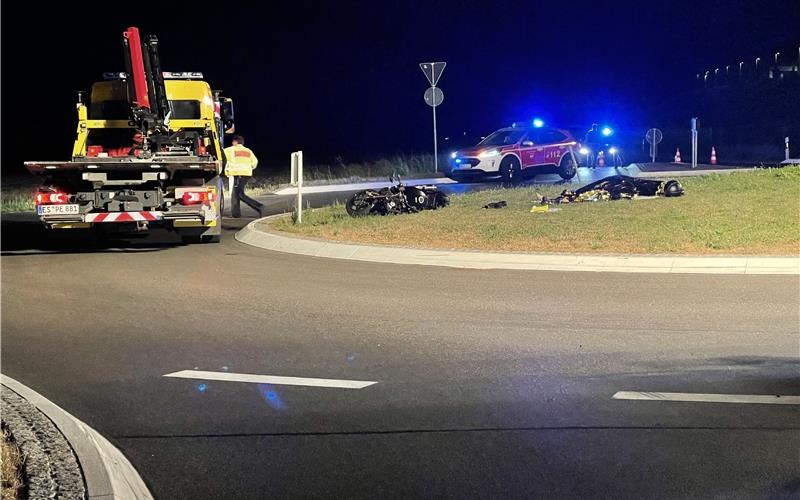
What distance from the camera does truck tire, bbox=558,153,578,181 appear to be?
26.9m

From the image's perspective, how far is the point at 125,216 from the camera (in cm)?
1497

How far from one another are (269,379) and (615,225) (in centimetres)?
915

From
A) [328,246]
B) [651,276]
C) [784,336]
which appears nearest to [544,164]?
[328,246]

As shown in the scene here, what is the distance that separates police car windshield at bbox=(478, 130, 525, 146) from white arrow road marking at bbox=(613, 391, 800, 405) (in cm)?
2006

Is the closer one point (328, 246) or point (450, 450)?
A: point (450, 450)

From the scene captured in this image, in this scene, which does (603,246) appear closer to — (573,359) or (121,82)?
(573,359)

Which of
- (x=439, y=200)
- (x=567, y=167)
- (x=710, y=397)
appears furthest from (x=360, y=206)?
(x=710, y=397)

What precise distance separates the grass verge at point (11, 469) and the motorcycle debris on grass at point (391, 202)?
13.3 metres

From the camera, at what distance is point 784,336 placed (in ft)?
27.0

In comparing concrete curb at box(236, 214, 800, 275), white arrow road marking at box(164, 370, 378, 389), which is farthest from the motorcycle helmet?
white arrow road marking at box(164, 370, 378, 389)

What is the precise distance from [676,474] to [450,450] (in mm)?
1254

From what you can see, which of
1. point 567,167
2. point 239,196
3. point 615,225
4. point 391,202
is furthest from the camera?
point 567,167

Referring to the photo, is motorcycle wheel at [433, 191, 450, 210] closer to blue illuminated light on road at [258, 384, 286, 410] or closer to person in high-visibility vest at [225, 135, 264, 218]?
person in high-visibility vest at [225, 135, 264, 218]

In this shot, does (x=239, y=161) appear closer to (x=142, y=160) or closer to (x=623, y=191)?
(x=142, y=160)
